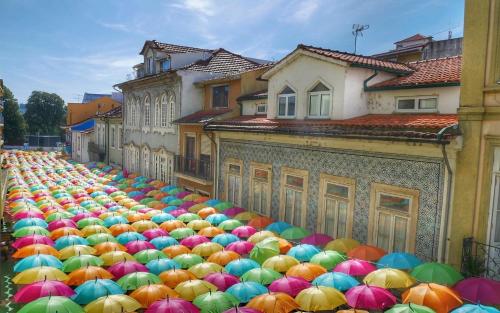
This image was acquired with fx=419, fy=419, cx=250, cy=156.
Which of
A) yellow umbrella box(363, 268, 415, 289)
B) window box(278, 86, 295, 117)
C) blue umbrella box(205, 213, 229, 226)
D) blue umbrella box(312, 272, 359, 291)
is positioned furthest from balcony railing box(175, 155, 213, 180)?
yellow umbrella box(363, 268, 415, 289)

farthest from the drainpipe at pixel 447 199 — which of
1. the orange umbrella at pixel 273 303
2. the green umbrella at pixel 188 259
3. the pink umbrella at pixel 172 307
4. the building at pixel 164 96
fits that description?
the building at pixel 164 96

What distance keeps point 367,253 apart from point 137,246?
7063mm

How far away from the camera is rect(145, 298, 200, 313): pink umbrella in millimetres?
8117

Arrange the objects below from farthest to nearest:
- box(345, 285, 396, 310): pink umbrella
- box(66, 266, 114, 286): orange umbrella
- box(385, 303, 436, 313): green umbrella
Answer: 1. box(66, 266, 114, 286): orange umbrella
2. box(345, 285, 396, 310): pink umbrella
3. box(385, 303, 436, 313): green umbrella

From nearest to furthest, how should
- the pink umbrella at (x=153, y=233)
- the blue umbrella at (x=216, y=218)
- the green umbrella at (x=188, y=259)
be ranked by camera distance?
the green umbrella at (x=188, y=259), the pink umbrella at (x=153, y=233), the blue umbrella at (x=216, y=218)

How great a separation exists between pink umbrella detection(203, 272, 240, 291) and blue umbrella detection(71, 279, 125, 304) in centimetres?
210

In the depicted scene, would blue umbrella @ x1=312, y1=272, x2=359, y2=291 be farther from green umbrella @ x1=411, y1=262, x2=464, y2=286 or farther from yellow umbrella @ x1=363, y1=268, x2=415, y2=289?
green umbrella @ x1=411, y1=262, x2=464, y2=286

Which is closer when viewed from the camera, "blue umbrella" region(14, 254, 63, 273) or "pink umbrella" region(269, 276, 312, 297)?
"pink umbrella" region(269, 276, 312, 297)

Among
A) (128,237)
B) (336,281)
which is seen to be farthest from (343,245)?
(128,237)

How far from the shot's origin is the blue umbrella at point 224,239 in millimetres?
13582

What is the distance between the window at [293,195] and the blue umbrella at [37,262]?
25.9 feet

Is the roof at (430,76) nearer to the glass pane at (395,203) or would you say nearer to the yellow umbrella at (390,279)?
the glass pane at (395,203)

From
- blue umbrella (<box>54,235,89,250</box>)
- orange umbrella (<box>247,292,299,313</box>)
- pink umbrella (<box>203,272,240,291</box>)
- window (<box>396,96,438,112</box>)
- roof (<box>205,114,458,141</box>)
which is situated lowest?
blue umbrella (<box>54,235,89,250</box>)

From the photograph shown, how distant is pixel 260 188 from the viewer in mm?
17234
